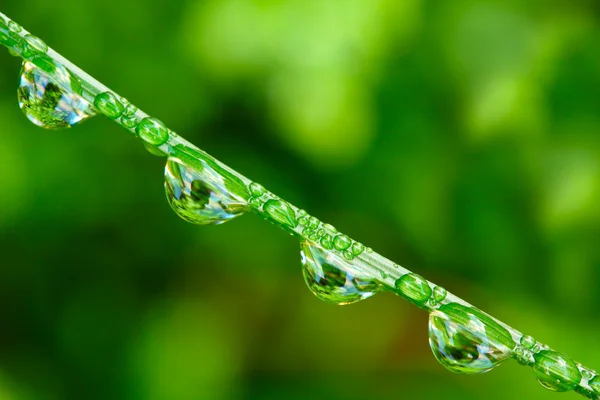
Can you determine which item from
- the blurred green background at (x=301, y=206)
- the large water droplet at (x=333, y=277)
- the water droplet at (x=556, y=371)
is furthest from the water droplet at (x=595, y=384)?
the blurred green background at (x=301, y=206)

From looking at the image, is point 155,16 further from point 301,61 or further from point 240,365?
point 240,365

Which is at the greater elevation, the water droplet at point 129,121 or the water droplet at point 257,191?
the water droplet at point 257,191

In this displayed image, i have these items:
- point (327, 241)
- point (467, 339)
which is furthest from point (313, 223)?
point (467, 339)

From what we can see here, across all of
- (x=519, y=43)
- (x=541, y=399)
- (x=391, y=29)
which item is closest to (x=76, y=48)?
(x=391, y=29)

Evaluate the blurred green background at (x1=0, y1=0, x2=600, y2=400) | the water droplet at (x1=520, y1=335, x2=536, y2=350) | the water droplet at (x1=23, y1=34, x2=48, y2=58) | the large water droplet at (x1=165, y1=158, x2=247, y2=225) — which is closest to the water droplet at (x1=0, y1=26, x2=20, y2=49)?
the water droplet at (x1=23, y1=34, x2=48, y2=58)

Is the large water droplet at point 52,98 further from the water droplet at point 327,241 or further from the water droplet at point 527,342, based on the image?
the water droplet at point 527,342

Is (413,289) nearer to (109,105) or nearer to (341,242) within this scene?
(341,242)

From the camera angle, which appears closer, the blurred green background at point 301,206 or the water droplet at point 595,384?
the water droplet at point 595,384

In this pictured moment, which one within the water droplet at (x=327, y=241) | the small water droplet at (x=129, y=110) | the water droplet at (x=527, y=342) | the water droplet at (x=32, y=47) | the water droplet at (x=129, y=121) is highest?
the water droplet at (x=527, y=342)
